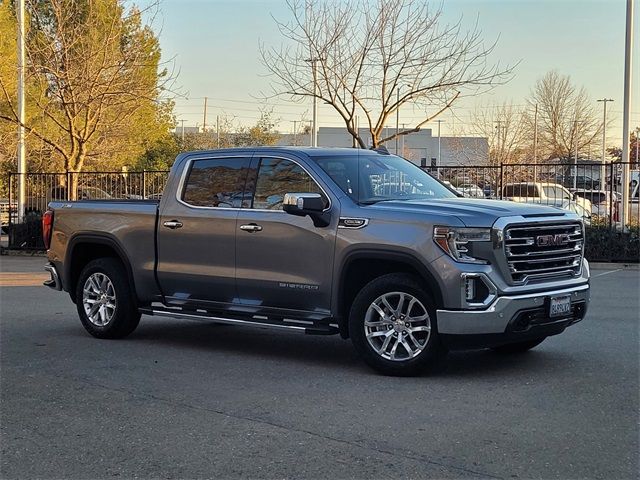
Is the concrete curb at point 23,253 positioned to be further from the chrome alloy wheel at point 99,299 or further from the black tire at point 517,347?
the black tire at point 517,347

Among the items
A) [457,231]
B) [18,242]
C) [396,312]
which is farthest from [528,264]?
[18,242]

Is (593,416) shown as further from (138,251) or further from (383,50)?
(383,50)

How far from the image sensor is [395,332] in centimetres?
692

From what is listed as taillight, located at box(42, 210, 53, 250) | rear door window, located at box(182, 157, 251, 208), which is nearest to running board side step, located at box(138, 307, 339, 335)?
rear door window, located at box(182, 157, 251, 208)

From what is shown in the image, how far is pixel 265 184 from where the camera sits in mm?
7961

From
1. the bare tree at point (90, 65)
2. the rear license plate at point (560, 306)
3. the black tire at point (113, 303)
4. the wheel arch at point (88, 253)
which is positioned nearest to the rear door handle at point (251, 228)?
the wheel arch at point (88, 253)

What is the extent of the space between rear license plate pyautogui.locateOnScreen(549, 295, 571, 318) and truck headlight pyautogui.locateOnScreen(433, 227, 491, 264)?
731mm

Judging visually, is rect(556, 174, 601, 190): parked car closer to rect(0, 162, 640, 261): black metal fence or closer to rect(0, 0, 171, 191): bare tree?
rect(0, 162, 640, 261): black metal fence

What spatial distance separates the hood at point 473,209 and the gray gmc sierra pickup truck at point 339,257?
2cm

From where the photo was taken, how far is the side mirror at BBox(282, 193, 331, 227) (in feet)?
23.4

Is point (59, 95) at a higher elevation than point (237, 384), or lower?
higher

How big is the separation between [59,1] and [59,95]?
2.65 m

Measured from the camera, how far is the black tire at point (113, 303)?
29.3ft

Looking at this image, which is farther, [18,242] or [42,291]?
[18,242]
